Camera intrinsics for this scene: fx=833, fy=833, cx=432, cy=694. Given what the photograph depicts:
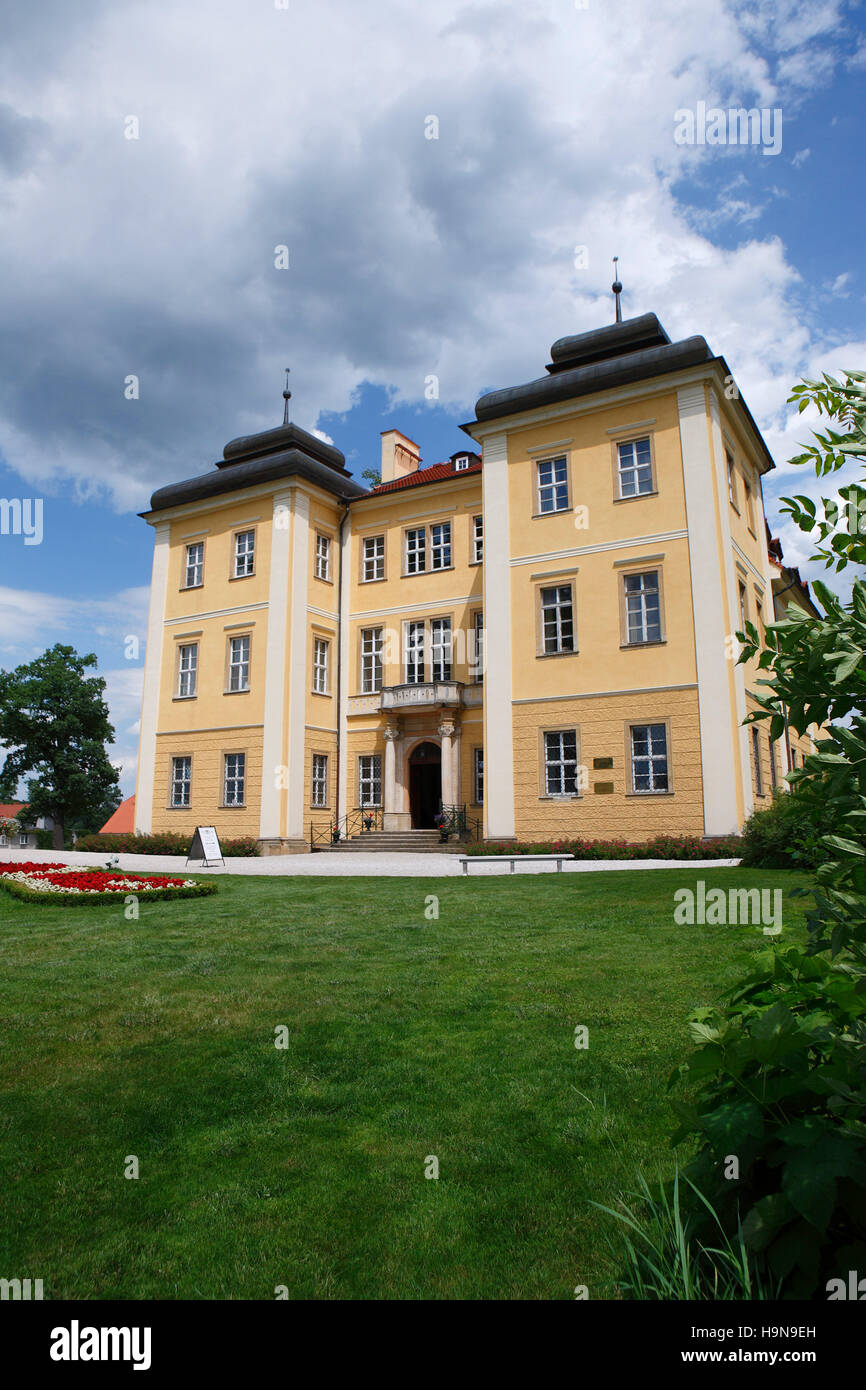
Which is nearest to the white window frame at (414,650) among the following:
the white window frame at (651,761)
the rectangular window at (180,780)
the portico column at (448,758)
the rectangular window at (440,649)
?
the rectangular window at (440,649)

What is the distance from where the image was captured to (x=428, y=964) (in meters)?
7.30

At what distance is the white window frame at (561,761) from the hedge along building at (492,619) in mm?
60

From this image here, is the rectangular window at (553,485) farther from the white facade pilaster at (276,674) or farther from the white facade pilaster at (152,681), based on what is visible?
the white facade pilaster at (152,681)

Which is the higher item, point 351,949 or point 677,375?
point 677,375

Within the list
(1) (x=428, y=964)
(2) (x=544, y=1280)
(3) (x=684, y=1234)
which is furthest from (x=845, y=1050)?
(1) (x=428, y=964)

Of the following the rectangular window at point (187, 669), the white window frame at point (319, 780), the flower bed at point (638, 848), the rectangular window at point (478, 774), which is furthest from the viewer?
the rectangular window at point (187, 669)

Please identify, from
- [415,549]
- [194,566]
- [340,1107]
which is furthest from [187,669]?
[340,1107]

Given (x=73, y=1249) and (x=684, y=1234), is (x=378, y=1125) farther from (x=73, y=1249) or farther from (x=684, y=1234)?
(x=684, y=1234)

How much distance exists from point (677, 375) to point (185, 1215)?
22757mm

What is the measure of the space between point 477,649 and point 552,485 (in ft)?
19.7

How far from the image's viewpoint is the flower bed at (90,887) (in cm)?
1298

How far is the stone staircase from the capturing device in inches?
998

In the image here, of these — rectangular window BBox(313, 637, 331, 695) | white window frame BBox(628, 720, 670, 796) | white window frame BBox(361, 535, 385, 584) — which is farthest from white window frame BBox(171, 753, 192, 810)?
white window frame BBox(628, 720, 670, 796)
